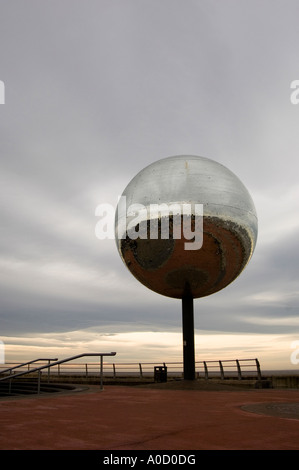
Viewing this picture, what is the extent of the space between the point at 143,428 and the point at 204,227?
765 centimetres

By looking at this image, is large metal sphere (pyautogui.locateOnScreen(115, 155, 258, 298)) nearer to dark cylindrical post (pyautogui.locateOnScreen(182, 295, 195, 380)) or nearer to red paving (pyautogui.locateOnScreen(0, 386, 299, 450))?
dark cylindrical post (pyautogui.locateOnScreen(182, 295, 195, 380))

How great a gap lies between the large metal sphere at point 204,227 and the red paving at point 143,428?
5.59m

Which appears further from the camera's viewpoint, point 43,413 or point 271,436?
point 43,413

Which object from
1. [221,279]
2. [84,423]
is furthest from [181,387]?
[84,423]

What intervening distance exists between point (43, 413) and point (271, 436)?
388 centimetres

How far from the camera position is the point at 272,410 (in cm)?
742

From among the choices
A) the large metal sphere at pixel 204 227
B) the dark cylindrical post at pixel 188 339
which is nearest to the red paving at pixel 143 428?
the large metal sphere at pixel 204 227

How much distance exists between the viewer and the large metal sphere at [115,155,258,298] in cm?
1241

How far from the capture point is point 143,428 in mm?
5340

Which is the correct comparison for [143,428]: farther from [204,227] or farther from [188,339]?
[188,339]

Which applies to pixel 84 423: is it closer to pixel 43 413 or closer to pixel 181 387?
pixel 43 413

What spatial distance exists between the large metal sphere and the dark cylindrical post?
0.95 meters

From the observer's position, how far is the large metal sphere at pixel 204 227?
488 inches
